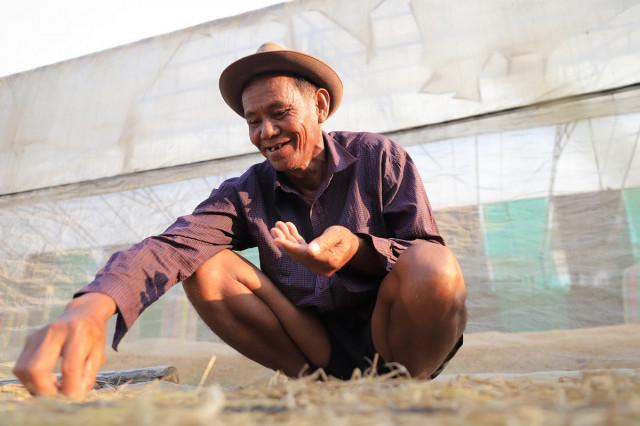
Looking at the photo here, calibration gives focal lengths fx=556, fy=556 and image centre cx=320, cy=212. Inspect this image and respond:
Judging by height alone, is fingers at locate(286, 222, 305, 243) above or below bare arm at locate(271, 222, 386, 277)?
above

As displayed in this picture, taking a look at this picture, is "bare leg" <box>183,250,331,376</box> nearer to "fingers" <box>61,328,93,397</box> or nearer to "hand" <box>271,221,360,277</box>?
"hand" <box>271,221,360,277</box>

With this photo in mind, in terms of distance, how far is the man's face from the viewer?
187cm

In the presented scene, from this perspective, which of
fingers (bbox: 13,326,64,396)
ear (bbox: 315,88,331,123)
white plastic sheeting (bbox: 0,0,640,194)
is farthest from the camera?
white plastic sheeting (bbox: 0,0,640,194)

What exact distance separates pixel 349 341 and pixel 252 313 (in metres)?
0.33

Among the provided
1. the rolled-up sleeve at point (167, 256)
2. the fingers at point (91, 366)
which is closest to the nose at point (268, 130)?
the rolled-up sleeve at point (167, 256)

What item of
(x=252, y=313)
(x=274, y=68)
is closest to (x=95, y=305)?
(x=252, y=313)

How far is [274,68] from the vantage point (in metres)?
1.96

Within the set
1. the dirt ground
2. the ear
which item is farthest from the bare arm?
the ear

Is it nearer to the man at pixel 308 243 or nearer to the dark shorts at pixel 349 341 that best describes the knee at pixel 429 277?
the man at pixel 308 243

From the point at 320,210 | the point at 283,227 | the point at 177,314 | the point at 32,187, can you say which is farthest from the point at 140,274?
the point at 32,187

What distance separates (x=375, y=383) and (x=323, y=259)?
355 millimetres

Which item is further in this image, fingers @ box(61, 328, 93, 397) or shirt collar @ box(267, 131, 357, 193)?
shirt collar @ box(267, 131, 357, 193)

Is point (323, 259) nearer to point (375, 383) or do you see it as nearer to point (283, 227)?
point (283, 227)

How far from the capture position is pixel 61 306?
14.4 feet
